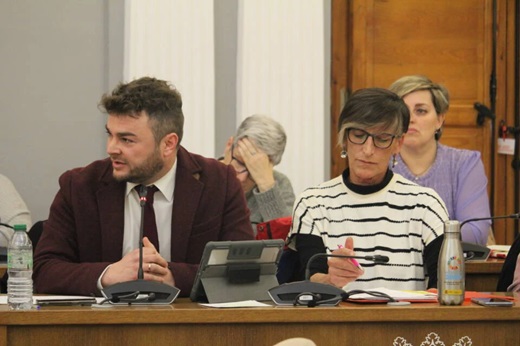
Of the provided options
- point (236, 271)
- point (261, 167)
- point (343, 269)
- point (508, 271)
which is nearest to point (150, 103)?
point (236, 271)

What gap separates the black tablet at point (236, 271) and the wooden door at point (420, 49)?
3222 millimetres

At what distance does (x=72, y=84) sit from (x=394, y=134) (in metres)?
2.81

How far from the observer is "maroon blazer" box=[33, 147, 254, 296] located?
3.56 m

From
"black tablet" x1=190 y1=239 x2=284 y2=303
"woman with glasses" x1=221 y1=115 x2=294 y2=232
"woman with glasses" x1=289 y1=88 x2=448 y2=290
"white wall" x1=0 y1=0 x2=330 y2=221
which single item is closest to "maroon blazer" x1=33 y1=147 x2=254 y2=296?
"woman with glasses" x1=289 y1=88 x2=448 y2=290

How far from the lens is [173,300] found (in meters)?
3.03

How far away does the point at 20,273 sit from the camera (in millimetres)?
3002

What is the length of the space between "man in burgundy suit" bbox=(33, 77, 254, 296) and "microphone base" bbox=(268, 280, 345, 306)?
54cm

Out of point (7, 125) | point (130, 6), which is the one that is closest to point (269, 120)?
point (130, 6)

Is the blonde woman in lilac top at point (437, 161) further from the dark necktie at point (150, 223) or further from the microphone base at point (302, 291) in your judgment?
the microphone base at point (302, 291)

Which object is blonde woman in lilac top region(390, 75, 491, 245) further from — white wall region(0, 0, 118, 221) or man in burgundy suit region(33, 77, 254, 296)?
white wall region(0, 0, 118, 221)

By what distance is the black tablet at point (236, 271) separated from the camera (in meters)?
3.07

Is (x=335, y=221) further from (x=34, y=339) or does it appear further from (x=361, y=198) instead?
(x=34, y=339)

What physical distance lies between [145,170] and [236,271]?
0.59 metres

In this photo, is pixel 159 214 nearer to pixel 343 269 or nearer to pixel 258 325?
pixel 343 269
